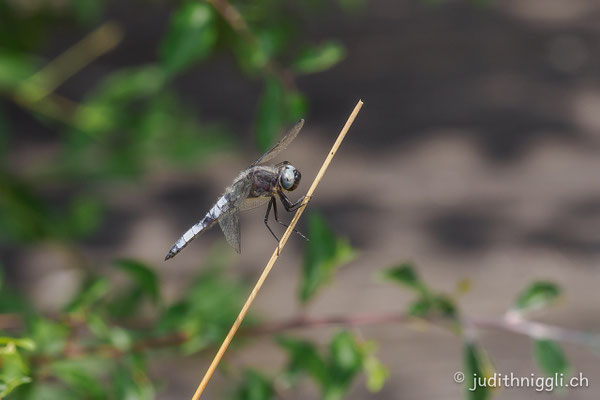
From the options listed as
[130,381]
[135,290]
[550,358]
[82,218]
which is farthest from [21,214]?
[550,358]

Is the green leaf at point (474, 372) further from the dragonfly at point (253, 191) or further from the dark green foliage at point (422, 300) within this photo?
the dragonfly at point (253, 191)

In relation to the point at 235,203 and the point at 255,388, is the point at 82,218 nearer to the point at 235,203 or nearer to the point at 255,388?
the point at 255,388

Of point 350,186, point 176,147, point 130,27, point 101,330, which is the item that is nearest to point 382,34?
point 350,186

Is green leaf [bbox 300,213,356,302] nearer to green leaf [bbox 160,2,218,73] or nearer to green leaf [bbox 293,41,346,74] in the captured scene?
green leaf [bbox 293,41,346,74]

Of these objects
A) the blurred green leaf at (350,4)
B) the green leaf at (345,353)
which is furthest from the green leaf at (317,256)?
the blurred green leaf at (350,4)

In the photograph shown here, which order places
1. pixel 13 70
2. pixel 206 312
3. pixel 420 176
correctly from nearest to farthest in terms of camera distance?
pixel 206 312 < pixel 13 70 < pixel 420 176

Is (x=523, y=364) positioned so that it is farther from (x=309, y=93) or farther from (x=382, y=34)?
(x=382, y=34)

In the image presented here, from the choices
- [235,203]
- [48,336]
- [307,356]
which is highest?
[235,203]

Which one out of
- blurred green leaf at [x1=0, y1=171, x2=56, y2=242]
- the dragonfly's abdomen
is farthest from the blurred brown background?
the dragonfly's abdomen
